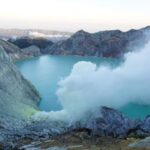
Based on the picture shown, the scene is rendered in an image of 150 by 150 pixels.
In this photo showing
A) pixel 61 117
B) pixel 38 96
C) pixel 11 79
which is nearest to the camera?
pixel 61 117

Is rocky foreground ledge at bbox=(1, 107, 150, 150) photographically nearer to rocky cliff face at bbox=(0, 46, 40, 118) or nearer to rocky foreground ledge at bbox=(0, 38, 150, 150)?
rocky foreground ledge at bbox=(0, 38, 150, 150)

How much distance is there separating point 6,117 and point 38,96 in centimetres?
3705

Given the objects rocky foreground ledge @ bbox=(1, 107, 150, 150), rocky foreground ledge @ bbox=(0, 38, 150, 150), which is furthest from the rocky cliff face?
rocky foreground ledge @ bbox=(1, 107, 150, 150)

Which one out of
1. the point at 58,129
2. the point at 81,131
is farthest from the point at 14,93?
the point at 81,131

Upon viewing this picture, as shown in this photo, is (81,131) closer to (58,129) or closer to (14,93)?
(58,129)

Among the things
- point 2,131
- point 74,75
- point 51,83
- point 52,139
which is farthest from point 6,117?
point 51,83

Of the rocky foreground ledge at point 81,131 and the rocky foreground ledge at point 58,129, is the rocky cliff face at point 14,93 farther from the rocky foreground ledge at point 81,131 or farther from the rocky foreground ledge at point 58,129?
the rocky foreground ledge at point 81,131

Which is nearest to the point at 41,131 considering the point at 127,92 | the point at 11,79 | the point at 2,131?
the point at 2,131

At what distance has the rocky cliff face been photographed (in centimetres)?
9606

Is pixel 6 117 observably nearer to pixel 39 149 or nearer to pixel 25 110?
pixel 25 110

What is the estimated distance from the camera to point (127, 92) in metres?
136

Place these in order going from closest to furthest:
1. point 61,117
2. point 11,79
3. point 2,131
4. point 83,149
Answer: point 83,149 → point 2,131 → point 61,117 → point 11,79

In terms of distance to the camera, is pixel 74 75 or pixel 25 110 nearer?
pixel 25 110

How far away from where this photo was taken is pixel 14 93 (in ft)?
356
